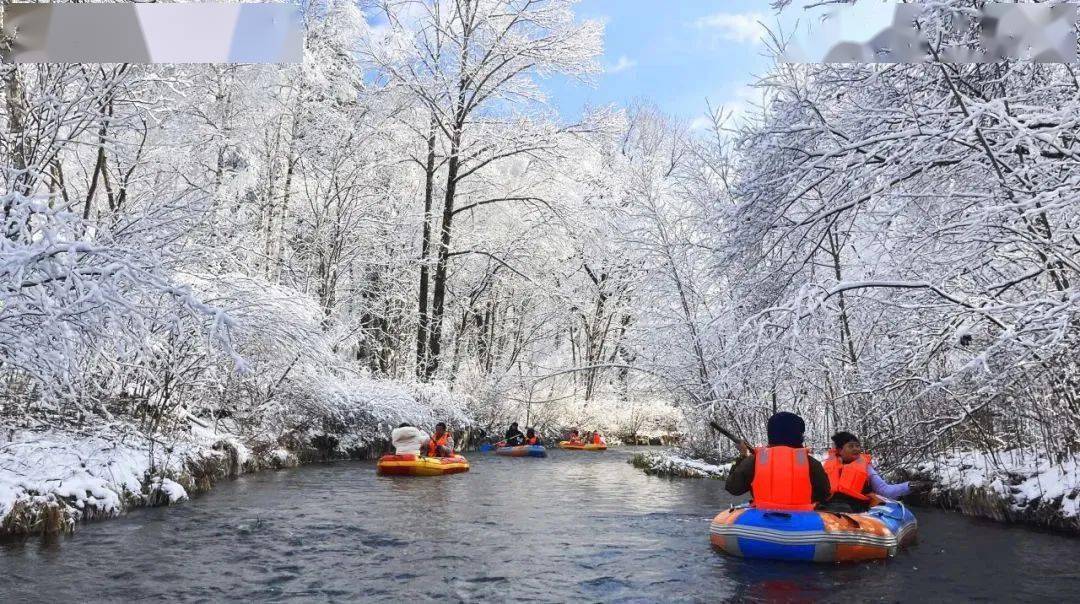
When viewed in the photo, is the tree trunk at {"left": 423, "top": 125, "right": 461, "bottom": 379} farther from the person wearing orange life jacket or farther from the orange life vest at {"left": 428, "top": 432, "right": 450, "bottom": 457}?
the orange life vest at {"left": 428, "top": 432, "right": 450, "bottom": 457}

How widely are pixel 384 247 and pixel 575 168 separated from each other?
642 centimetres

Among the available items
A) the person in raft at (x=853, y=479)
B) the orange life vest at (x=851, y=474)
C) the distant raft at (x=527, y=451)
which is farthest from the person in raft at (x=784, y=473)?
the distant raft at (x=527, y=451)

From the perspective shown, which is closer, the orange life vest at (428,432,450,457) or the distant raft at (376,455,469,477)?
the distant raft at (376,455,469,477)

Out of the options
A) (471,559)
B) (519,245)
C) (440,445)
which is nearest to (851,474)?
(471,559)

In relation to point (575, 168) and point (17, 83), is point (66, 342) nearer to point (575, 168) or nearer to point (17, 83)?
point (17, 83)

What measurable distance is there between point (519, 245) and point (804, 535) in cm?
1702

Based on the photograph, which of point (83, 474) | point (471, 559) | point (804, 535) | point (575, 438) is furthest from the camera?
point (575, 438)

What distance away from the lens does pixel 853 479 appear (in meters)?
10.0

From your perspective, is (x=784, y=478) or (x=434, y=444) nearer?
(x=784, y=478)

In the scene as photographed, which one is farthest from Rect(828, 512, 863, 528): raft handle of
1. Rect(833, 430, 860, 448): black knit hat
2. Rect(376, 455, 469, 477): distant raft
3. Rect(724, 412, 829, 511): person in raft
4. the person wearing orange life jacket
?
the person wearing orange life jacket

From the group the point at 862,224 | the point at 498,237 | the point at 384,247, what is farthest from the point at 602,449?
the point at 862,224

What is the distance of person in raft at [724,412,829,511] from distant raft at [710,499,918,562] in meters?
0.22

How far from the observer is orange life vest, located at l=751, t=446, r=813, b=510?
8.49 meters

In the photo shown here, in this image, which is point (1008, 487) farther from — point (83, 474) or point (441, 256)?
point (441, 256)
